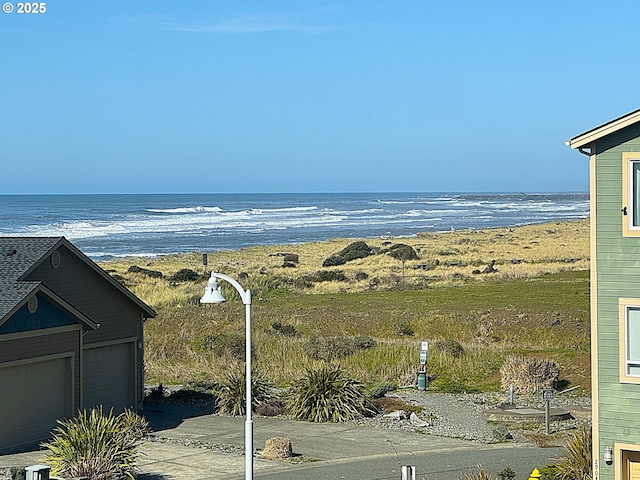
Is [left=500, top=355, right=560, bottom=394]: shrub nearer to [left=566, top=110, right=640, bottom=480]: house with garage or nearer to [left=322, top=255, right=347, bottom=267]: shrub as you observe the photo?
[left=566, top=110, right=640, bottom=480]: house with garage

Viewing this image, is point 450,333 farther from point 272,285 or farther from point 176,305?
point 272,285

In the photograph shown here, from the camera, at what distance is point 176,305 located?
52188mm

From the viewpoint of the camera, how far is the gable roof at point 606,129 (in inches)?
701

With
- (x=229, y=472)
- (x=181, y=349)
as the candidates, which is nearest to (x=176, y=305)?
(x=181, y=349)

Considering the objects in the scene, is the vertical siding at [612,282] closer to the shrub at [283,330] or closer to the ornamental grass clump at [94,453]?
the ornamental grass clump at [94,453]

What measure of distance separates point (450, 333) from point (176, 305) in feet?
56.2

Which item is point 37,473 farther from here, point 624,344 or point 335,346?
point 335,346

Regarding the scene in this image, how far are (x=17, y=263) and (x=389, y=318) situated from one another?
21.6m

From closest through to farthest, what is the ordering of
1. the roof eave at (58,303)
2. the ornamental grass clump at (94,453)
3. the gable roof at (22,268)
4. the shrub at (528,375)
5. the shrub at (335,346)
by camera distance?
the ornamental grass clump at (94,453) → the roof eave at (58,303) → the gable roof at (22,268) → the shrub at (528,375) → the shrub at (335,346)

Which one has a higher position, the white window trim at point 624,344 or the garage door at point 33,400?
the white window trim at point 624,344

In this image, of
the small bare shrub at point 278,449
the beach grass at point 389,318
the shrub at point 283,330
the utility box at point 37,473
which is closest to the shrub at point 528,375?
the beach grass at point 389,318

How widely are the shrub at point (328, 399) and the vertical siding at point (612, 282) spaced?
10.1m

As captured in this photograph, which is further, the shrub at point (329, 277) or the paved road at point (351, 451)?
the shrub at point (329, 277)

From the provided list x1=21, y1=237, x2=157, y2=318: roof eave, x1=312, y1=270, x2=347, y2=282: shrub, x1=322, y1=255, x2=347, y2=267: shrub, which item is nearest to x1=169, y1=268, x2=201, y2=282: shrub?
x1=312, y1=270, x2=347, y2=282: shrub
